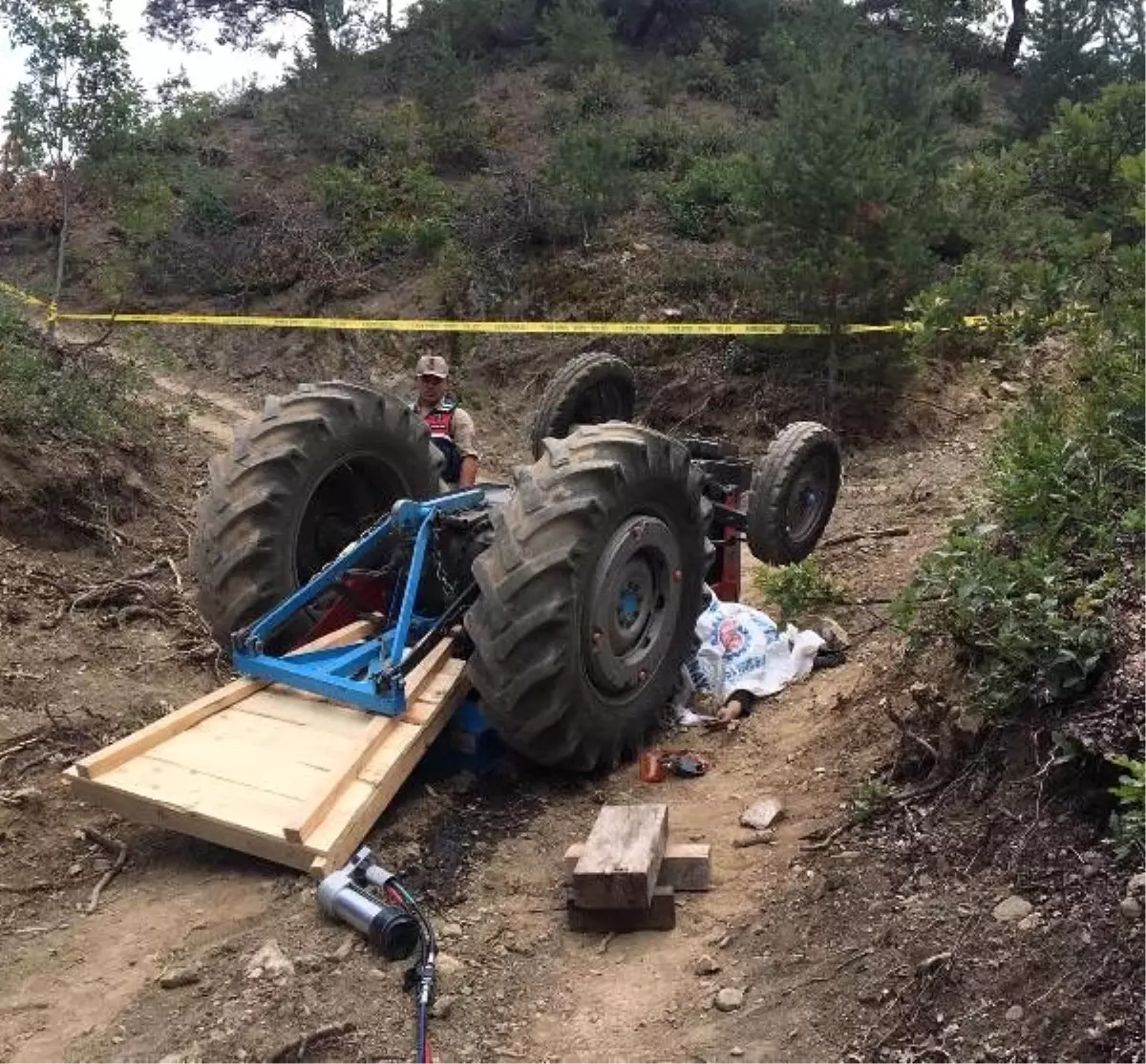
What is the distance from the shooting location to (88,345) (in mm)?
9797

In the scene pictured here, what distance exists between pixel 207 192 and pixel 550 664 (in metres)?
15.7

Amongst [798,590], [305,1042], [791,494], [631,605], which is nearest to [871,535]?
[791,494]

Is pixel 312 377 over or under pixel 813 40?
under

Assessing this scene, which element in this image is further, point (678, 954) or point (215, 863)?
point (215, 863)

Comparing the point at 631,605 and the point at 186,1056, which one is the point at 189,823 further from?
the point at 631,605

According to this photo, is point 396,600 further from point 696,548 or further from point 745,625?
point 745,625

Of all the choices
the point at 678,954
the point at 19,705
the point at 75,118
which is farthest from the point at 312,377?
the point at 678,954

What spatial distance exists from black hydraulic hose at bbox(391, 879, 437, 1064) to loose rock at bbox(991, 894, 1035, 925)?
1440mm

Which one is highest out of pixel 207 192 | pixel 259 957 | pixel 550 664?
pixel 207 192

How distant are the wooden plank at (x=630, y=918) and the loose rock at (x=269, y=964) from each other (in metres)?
0.88

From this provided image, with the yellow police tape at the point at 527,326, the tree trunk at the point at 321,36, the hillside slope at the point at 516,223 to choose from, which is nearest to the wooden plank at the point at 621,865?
the yellow police tape at the point at 527,326

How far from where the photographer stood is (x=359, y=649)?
473 cm

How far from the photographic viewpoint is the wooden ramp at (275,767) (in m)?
3.80

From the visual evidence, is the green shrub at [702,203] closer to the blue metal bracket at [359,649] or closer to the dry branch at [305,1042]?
the blue metal bracket at [359,649]
